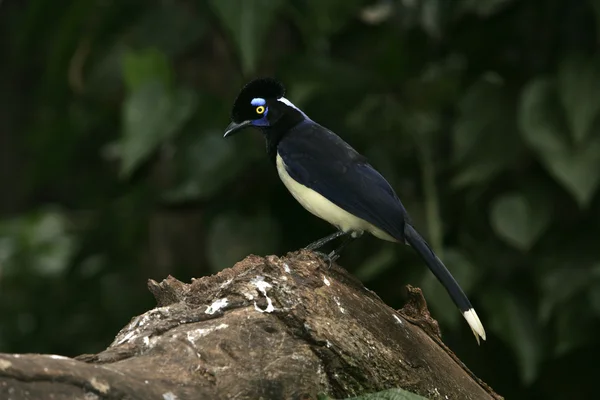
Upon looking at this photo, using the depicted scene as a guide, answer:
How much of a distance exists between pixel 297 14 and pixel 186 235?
1.21 m

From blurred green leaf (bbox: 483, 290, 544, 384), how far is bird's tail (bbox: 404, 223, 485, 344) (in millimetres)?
1399

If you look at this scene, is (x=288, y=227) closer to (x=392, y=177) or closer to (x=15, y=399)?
(x=392, y=177)

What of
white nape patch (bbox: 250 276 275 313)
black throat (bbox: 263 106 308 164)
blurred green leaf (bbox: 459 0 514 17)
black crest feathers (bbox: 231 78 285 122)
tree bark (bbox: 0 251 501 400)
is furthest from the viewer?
blurred green leaf (bbox: 459 0 514 17)

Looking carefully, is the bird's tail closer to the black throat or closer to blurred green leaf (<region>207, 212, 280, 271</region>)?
the black throat

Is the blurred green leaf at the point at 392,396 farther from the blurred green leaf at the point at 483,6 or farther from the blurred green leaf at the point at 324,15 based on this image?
the blurred green leaf at the point at 483,6

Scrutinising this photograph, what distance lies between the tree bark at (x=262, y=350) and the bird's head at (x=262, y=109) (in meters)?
0.75

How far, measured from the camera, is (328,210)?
3.28 meters

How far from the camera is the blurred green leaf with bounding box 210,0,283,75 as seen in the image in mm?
4242

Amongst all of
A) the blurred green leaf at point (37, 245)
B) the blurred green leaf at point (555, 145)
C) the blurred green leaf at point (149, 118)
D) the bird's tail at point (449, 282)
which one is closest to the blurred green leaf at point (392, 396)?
the bird's tail at point (449, 282)

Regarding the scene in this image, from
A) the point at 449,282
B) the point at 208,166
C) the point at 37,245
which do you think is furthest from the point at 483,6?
the point at 37,245

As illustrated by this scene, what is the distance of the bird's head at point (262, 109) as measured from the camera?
133 inches

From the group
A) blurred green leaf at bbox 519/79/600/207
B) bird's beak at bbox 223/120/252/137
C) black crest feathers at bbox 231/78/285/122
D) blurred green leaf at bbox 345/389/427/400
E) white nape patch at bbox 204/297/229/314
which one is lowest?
blurred green leaf at bbox 519/79/600/207

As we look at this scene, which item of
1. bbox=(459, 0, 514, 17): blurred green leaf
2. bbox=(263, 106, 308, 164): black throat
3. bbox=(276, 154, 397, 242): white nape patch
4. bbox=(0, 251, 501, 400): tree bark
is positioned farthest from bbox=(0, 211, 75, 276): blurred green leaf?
bbox=(0, 251, 501, 400): tree bark

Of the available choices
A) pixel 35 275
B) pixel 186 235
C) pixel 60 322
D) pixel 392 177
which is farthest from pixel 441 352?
pixel 35 275
